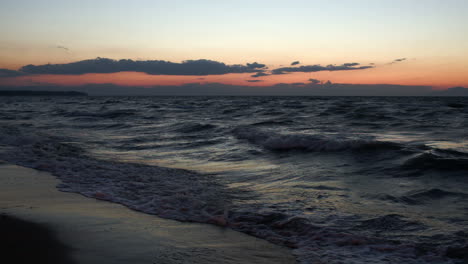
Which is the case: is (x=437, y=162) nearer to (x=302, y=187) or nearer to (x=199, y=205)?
(x=302, y=187)

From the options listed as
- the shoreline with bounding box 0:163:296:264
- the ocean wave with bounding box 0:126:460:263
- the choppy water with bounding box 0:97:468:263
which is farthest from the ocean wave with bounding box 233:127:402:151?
the shoreline with bounding box 0:163:296:264

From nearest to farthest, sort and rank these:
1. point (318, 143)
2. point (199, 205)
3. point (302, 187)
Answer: point (199, 205) < point (302, 187) < point (318, 143)

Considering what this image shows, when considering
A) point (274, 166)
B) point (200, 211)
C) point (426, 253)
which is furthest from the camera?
point (274, 166)

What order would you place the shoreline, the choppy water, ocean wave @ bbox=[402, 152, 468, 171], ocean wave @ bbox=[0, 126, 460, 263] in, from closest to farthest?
the shoreline
ocean wave @ bbox=[0, 126, 460, 263]
the choppy water
ocean wave @ bbox=[402, 152, 468, 171]

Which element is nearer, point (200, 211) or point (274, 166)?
point (200, 211)

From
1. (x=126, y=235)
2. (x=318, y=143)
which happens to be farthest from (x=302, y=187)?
(x=318, y=143)

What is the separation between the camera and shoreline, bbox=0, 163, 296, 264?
3.14 meters

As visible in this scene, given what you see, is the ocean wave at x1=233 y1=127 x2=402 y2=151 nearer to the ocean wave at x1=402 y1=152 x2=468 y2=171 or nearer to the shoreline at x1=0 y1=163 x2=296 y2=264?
the ocean wave at x1=402 y1=152 x2=468 y2=171

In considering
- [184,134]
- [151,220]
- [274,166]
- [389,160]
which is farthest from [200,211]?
[184,134]

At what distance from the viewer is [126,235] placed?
363 centimetres

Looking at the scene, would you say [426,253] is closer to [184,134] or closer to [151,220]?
[151,220]

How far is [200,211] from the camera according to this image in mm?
4609

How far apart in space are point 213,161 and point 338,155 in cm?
312

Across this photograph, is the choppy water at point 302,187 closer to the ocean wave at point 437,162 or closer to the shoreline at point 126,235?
the ocean wave at point 437,162
